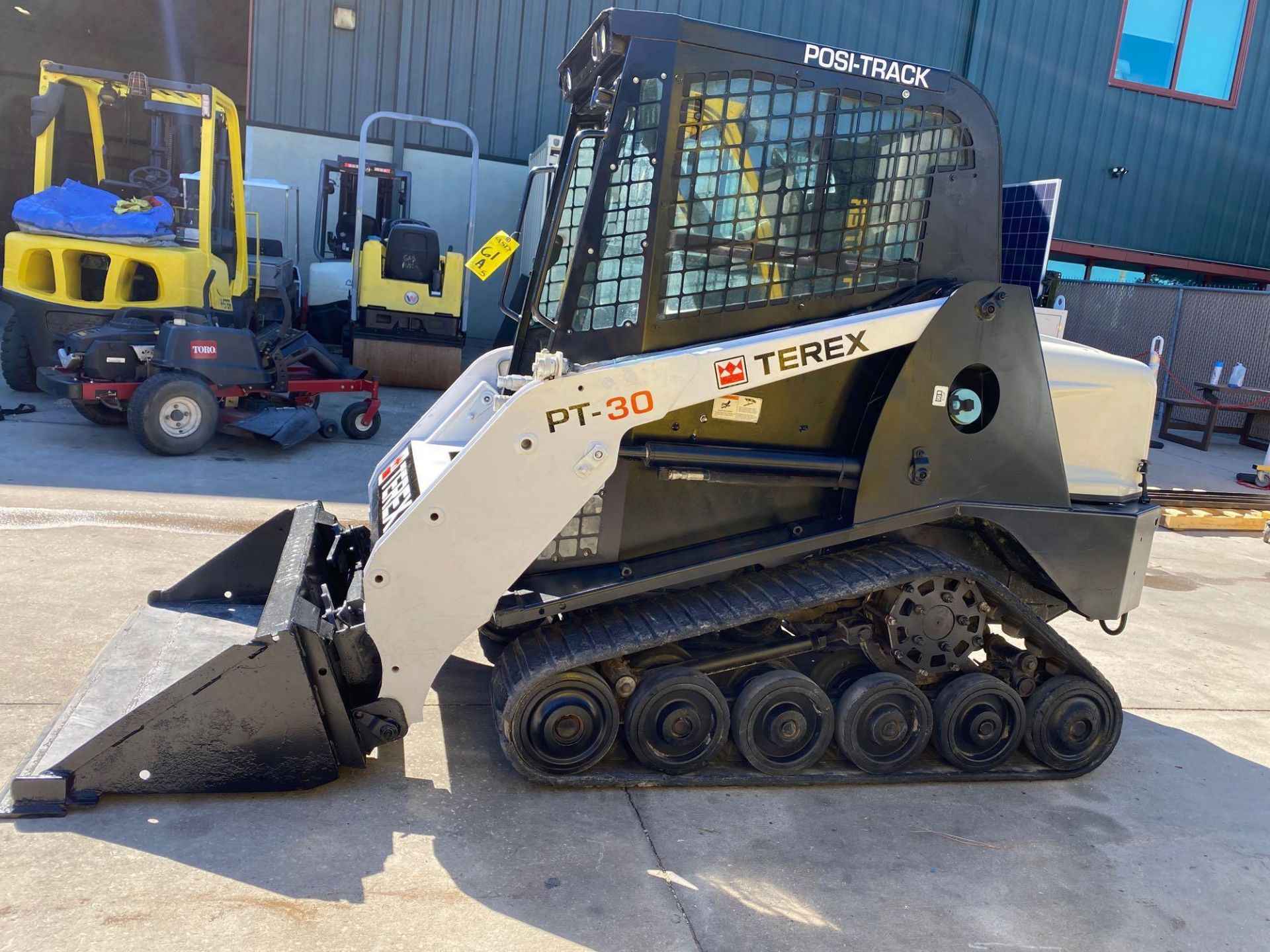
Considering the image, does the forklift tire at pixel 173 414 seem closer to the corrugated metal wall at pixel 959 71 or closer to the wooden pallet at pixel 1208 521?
the wooden pallet at pixel 1208 521

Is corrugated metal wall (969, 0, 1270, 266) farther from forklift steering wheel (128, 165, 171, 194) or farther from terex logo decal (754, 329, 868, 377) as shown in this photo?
terex logo decal (754, 329, 868, 377)

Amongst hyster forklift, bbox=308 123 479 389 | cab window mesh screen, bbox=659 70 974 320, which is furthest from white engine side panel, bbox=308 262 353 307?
cab window mesh screen, bbox=659 70 974 320

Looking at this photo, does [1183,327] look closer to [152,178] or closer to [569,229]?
[569,229]

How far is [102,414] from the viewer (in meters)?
8.25

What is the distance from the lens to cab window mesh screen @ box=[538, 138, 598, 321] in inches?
163

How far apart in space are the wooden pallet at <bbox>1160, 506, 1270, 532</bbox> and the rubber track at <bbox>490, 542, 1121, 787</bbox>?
572cm

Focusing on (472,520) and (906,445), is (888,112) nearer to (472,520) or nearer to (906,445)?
(906,445)

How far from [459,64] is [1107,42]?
10.3 metres

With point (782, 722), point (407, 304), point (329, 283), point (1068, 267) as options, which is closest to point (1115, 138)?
point (1068, 267)

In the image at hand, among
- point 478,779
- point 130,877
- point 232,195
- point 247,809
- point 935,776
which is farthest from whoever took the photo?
point 232,195

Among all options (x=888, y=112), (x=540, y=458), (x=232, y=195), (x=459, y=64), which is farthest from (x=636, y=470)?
(x=459, y=64)

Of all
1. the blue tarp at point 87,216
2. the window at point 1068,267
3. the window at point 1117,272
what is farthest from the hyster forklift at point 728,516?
the window at point 1117,272

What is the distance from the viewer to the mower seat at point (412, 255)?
1154 cm

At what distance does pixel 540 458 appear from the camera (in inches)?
130
